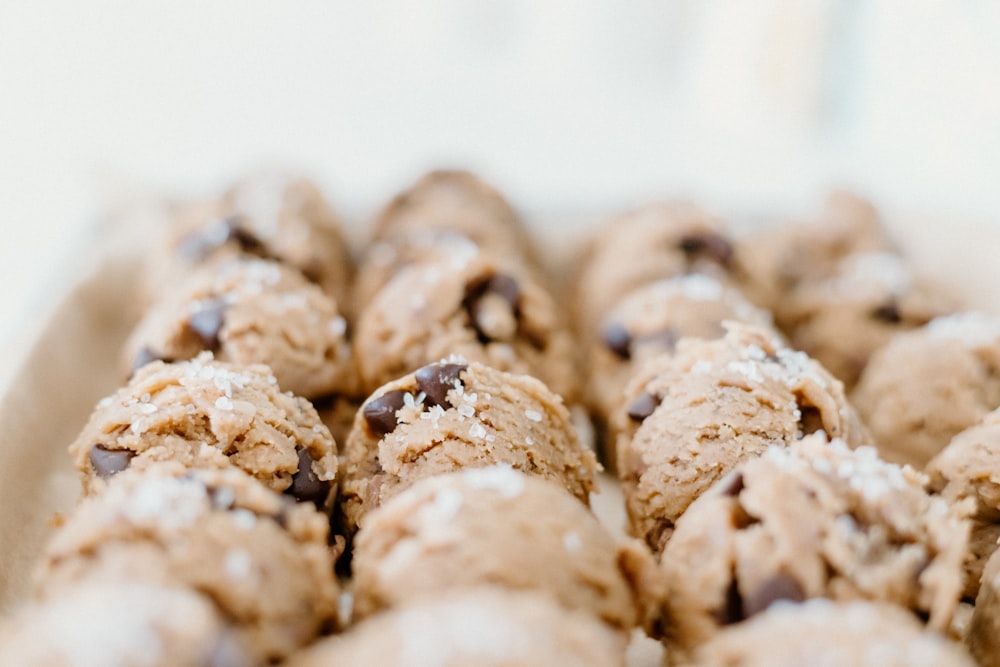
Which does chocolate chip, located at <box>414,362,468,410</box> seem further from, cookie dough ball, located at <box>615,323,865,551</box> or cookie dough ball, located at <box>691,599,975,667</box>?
cookie dough ball, located at <box>691,599,975,667</box>

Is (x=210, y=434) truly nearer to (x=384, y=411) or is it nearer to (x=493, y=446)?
(x=384, y=411)

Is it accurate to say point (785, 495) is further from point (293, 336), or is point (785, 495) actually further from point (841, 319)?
point (841, 319)

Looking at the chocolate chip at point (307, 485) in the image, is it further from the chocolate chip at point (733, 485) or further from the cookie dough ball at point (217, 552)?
the chocolate chip at point (733, 485)

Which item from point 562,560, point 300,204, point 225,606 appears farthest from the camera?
point 300,204

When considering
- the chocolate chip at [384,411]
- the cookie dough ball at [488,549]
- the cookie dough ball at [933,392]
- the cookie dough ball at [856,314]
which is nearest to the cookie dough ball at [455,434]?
the chocolate chip at [384,411]

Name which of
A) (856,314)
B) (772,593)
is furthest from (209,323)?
(856,314)

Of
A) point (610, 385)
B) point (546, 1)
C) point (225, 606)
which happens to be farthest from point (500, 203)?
point (546, 1)
